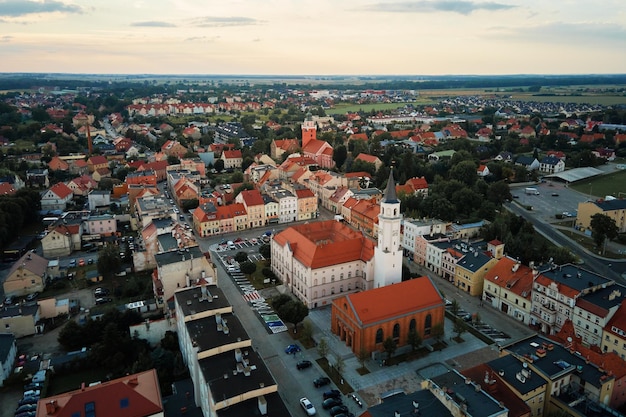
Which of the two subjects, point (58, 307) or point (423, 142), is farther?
point (423, 142)

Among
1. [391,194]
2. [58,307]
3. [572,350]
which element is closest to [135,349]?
[58,307]

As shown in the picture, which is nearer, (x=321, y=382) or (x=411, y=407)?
(x=411, y=407)

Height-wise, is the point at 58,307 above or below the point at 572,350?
below

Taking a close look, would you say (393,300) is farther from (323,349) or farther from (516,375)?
(516,375)

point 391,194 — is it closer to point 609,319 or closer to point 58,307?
point 609,319

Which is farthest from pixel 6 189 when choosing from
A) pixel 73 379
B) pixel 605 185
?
pixel 605 185

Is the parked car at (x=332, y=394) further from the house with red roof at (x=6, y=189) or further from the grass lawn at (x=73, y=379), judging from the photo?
the house with red roof at (x=6, y=189)

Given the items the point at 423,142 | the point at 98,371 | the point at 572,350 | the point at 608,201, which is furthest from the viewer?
the point at 423,142
